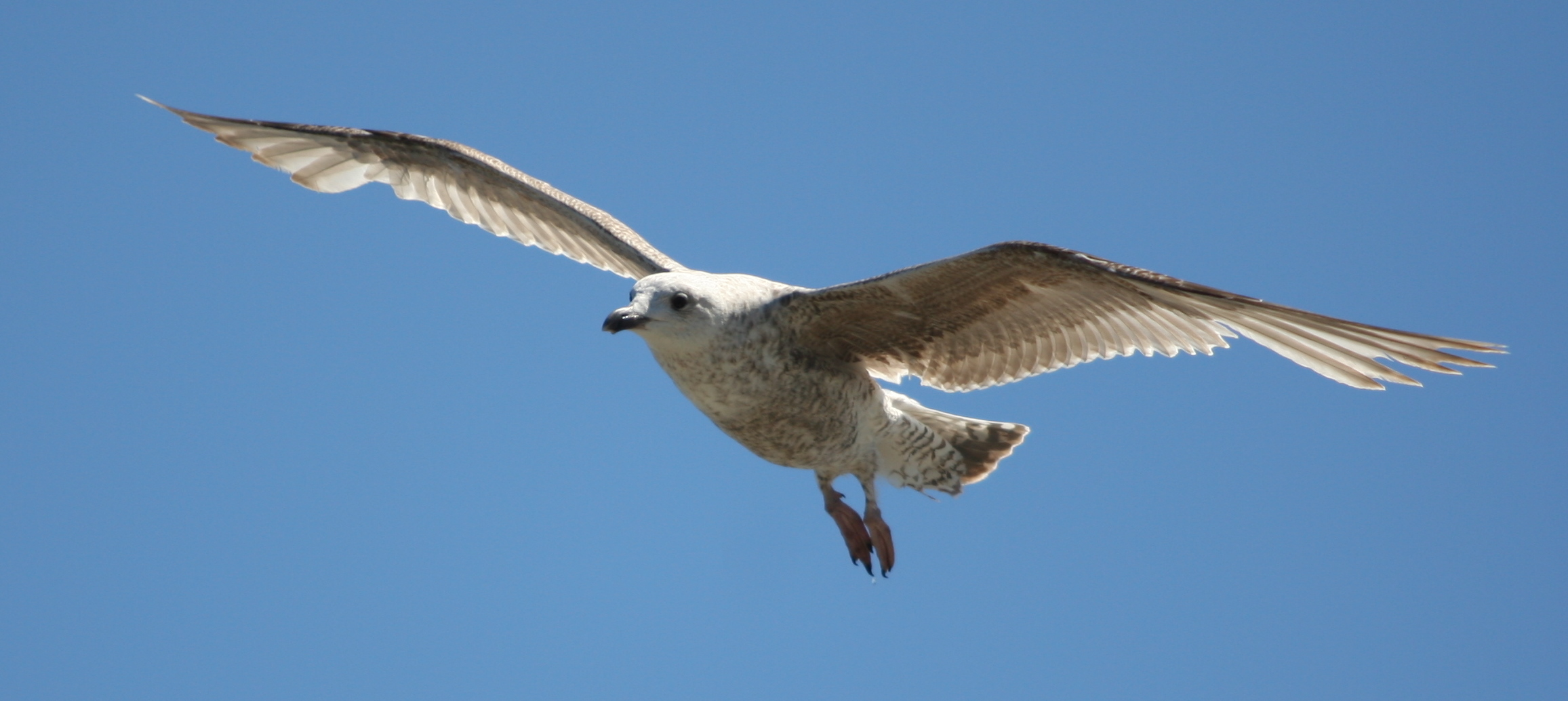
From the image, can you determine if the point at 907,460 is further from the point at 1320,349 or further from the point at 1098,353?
the point at 1320,349

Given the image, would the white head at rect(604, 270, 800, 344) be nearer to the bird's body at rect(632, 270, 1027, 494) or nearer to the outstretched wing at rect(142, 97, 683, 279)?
the bird's body at rect(632, 270, 1027, 494)

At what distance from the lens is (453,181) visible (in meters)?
9.56

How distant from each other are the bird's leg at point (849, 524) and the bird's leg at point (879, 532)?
0.17 feet

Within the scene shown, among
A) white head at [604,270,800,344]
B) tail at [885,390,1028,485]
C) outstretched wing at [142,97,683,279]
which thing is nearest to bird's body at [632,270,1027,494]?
white head at [604,270,800,344]

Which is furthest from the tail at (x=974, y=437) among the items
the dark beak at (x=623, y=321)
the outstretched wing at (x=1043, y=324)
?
the dark beak at (x=623, y=321)

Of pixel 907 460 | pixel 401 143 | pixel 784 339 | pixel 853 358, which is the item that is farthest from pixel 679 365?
pixel 401 143

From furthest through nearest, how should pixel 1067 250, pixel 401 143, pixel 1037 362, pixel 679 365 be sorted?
1. pixel 401 143
2. pixel 1037 362
3. pixel 679 365
4. pixel 1067 250

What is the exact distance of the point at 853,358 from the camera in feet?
26.6

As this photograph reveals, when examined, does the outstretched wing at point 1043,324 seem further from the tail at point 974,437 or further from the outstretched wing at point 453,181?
the outstretched wing at point 453,181

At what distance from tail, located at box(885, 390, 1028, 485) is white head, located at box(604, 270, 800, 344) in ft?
6.32

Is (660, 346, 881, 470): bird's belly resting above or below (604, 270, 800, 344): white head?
below

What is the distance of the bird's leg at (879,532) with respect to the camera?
8664 millimetres

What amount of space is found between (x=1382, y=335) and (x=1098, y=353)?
1.61m

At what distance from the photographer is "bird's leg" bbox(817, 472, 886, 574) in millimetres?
8719
